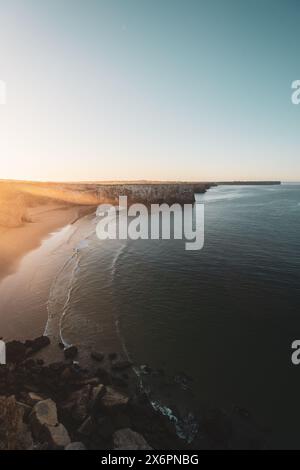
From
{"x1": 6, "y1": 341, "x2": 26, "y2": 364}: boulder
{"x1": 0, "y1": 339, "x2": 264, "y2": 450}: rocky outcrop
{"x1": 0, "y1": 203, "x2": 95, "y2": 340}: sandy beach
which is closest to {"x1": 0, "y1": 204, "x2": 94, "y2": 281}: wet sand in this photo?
{"x1": 0, "y1": 203, "x2": 95, "y2": 340}: sandy beach

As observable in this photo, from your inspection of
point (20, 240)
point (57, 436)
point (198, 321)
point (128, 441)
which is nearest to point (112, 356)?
point (128, 441)

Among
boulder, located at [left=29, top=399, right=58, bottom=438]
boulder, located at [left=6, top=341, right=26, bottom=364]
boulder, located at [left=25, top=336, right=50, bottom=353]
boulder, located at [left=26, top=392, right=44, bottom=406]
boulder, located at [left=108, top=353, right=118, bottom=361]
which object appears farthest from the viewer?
boulder, located at [left=25, top=336, right=50, bottom=353]

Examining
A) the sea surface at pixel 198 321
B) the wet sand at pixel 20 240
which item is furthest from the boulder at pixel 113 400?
the wet sand at pixel 20 240

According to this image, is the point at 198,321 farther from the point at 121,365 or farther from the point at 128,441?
the point at 128,441

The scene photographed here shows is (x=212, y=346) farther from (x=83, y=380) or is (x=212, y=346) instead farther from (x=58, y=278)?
(x=58, y=278)

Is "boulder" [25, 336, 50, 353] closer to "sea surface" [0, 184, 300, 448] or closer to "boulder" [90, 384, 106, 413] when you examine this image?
"sea surface" [0, 184, 300, 448]

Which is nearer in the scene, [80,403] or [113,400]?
[80,403]
